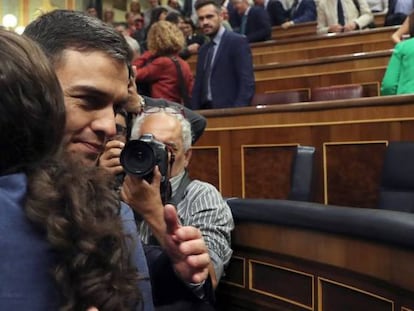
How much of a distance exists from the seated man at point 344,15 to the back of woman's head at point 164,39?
2.06m

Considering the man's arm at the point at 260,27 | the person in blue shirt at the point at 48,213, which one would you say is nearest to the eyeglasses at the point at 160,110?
the person in blue shirt at the point at 48,213

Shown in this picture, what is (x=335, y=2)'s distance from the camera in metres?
4.72

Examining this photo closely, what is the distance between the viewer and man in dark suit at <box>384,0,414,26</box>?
14.8 ft

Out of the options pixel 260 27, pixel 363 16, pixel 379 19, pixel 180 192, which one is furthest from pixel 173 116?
Answer: pixel 379 19

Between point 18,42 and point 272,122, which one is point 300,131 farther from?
point 18,42

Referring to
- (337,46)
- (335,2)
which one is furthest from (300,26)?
(337,46)

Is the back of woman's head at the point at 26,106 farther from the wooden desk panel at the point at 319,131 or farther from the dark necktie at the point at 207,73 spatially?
the dark necktie at the point at 207,73

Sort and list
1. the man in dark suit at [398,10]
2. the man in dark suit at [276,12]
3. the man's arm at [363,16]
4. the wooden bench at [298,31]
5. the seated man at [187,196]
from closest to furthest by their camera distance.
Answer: the seated man at [187,196] < the man in dark suit at [398,10] < the man's arm at [363,16] < the wooden bench at [298,31] < the man in dark suit at [276,12]

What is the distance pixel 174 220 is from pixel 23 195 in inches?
8.4

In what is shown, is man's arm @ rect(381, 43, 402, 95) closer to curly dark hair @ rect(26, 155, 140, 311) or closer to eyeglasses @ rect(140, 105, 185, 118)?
eyeglasses @ rect(140, 105, 185, 118)

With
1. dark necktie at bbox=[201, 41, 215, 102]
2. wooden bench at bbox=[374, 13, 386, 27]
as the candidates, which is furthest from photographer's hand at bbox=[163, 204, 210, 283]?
wooden bench at bbox=[374, 13, 386, 27]

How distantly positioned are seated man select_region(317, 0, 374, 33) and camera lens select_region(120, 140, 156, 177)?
3944 millimetres

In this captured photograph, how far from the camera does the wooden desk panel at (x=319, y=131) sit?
2293 millimetres

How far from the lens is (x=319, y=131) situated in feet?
8.14
